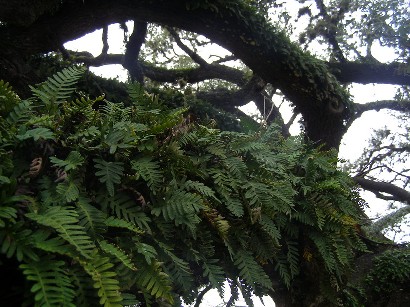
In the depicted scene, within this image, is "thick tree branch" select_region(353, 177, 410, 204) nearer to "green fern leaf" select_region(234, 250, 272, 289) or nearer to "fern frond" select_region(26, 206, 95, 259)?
"green fern leaf" select_region(234, 250, 272, 289)

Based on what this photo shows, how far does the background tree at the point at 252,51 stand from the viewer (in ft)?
14.3

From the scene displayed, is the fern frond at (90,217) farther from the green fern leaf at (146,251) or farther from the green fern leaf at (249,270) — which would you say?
the green fern leaf at (249,270)

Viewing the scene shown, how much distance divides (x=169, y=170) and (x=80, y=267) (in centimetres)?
65

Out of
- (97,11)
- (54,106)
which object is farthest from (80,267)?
(97,11)

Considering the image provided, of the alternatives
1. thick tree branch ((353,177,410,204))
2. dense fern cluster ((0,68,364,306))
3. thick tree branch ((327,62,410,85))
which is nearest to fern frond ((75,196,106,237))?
dense fern cluster ((0,68,364,306))

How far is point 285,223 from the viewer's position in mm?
2410

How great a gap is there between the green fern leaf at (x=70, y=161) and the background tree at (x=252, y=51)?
1555mm

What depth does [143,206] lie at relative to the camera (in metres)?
1.66

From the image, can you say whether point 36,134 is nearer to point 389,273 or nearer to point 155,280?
point 155,280

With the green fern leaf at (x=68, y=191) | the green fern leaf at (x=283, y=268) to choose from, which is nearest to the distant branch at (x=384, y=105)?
the green fern leaf at (x=283, y=268)

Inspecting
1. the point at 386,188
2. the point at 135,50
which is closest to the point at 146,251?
the point at 135,50

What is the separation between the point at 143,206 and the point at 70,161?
13.9 inches

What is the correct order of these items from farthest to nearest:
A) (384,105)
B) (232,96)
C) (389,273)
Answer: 1. (384,105)
2. (232,96)
3. (389,273)

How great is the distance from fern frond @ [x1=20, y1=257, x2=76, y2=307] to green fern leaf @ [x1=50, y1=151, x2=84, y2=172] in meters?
0.39
